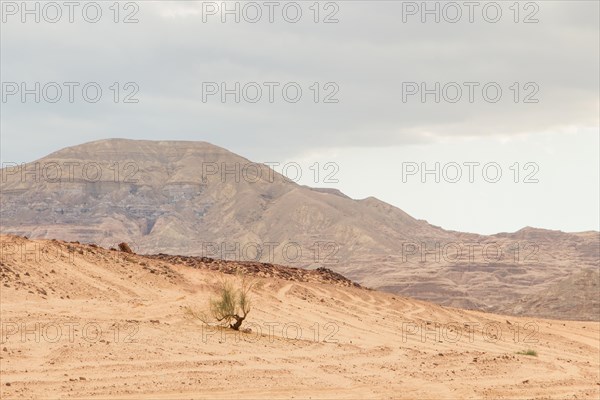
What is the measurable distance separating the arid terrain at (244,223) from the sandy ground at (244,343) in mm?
66264

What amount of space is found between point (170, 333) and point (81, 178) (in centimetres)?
14250

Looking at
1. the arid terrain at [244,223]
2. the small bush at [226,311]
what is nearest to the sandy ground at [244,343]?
the small bush at [226,311]

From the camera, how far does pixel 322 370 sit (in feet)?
63.9

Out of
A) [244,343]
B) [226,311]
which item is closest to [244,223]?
[226,311]

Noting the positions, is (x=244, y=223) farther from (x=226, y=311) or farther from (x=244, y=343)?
(x=244, y=343)

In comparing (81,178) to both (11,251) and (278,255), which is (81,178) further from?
(11,251)

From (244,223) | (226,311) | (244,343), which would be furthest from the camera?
(244,223)

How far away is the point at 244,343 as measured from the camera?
74.0ft

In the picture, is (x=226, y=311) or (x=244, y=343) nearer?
(x=244, y=343)

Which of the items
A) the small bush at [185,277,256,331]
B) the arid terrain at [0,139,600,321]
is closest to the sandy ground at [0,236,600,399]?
the small bush at [185,277,256,331]

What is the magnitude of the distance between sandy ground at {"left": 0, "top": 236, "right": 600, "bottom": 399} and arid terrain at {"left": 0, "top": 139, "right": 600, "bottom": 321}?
Answer: 6626 cm

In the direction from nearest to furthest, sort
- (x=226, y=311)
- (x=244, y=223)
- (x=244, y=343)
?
(x=244, y=343) → (x=226, y=311) → (x=244, y=223)

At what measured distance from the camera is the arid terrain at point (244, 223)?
120 metres

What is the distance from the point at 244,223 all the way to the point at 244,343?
424 feet
